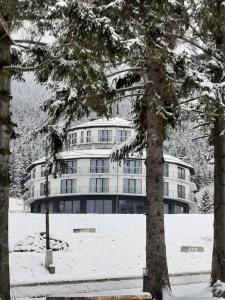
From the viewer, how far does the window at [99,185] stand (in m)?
58.8

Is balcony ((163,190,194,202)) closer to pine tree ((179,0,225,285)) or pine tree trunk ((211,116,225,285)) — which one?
pine tree ((179,0,225,285))

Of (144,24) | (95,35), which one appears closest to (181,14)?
(144,24)

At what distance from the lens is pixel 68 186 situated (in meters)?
60.0

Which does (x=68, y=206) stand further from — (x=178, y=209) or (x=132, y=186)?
(x=178, y=209)

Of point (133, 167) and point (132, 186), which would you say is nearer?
point (132, 186)

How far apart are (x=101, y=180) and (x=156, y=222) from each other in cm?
4742

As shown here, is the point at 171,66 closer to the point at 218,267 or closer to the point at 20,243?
the point at 218,267

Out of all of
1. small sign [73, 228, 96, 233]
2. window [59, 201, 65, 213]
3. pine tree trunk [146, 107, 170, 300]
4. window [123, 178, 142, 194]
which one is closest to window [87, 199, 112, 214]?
window [123, 178, 142, 194]

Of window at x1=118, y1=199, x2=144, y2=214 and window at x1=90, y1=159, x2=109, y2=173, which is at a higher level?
window at x1=90, y1=159, x2=109, y2=173

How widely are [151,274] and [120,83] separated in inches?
209

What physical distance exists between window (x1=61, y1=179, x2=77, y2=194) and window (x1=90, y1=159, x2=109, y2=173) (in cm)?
252

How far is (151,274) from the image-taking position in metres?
12.0

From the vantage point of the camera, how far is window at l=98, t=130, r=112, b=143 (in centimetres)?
6034

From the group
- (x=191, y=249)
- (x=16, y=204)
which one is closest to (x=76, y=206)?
(x=16, y=204)
